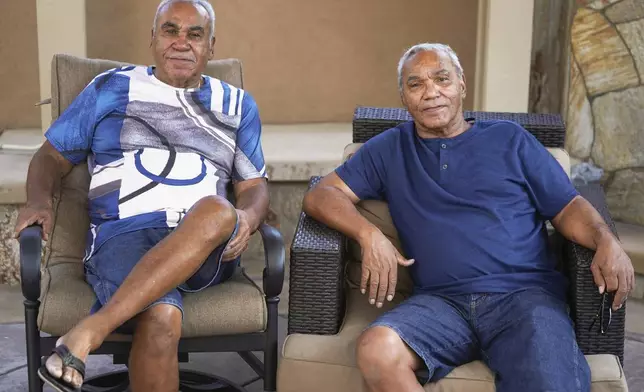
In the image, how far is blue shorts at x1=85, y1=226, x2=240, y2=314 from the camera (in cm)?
268

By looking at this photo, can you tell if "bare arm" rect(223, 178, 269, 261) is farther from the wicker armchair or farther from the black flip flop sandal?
the black flip flop sandal

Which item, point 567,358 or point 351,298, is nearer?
point 567,358

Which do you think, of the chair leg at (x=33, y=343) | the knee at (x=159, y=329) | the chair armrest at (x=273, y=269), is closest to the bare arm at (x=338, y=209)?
the chair armrest at (x=273, y=269)

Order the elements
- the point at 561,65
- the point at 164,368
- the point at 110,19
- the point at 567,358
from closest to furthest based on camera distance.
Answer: the point at 567,358, the point at 164,368, the point at 561,65, the point at 110,19

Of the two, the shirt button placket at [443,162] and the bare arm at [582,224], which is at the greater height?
the shirt button placket at [443,162]

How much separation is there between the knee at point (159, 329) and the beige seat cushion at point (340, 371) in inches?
11.5

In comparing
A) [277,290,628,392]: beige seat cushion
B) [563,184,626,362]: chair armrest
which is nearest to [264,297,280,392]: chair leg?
[277,290,628,392]: beige seat cushion

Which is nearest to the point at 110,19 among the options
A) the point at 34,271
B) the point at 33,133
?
the point at 33,133

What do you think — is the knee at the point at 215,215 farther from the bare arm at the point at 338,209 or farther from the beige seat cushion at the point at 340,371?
the beige seat cushion at the point at 340,371

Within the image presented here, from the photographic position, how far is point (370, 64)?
18.0ft

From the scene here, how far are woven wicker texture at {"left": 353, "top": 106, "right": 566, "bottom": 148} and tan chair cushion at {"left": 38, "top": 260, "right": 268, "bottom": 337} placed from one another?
667mm

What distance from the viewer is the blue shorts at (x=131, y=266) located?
268 cm

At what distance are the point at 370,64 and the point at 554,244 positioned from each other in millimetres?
2754

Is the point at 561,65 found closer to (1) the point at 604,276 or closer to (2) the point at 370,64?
(2) the point at 370,64
